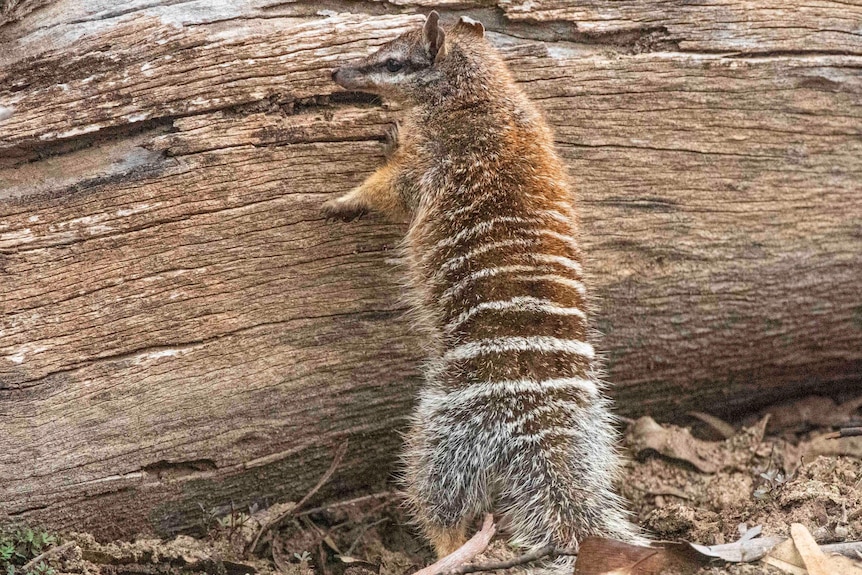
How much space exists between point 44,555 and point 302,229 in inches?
82.7

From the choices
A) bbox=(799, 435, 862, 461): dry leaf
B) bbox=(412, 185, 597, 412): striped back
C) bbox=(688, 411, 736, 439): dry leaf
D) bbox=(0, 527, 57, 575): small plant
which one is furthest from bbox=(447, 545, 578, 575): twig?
bbox=(799, 435, 862, 461): dry leaf

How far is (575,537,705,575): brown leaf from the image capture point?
383cm

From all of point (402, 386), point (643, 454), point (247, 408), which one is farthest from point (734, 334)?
point (247, 408)

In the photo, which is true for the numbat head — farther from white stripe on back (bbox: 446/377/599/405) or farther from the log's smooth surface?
white stripe on back (bbox: 446/377/599/405)

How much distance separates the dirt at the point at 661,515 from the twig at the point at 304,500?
0.20 feet

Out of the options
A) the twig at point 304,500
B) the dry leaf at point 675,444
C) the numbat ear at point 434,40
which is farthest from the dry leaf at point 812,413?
the numbat ear at point 434,40

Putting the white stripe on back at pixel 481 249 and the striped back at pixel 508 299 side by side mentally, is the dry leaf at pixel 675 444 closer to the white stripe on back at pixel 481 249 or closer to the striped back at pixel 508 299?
the striped back at pixel 508 299

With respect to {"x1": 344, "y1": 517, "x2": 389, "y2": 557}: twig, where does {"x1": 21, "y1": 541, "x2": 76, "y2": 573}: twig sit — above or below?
above

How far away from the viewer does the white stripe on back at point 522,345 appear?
4.40 metres

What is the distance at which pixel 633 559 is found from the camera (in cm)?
386

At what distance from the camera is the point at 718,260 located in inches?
219

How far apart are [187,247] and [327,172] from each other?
0.88 metres

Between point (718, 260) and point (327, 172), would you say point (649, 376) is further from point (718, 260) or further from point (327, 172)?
point (327, 172)

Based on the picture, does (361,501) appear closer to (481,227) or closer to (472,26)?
(481,227)
